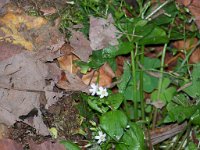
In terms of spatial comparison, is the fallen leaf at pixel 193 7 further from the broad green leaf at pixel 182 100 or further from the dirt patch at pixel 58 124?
the dirt patch at pixel 58 124

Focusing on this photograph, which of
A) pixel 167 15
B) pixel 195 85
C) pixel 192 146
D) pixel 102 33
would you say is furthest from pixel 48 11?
pixel 192 146

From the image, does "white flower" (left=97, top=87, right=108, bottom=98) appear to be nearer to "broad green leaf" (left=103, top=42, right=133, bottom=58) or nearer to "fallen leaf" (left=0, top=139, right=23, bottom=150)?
"broad green leaf" (left=103, top=42, right=133, bottom=58)

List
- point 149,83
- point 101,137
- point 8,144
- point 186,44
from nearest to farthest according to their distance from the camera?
point 8,144 < point 101,137 < point 149,83 < point 186,44

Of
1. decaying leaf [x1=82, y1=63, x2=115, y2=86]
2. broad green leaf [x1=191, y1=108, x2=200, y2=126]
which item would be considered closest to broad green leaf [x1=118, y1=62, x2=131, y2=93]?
decaying leaf [x1=82, y1=63, x2=115, y2=86]

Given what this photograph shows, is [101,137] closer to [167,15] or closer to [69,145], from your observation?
[69,145]

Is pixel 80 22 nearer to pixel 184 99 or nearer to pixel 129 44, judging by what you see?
pixel 129 44

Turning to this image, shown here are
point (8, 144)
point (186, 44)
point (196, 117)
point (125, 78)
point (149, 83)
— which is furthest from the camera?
point (186, 44)

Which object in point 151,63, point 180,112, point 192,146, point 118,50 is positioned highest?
point 118,50

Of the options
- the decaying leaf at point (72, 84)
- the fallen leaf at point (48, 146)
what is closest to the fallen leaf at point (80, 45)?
the decaying leaf at point (72, 84)
